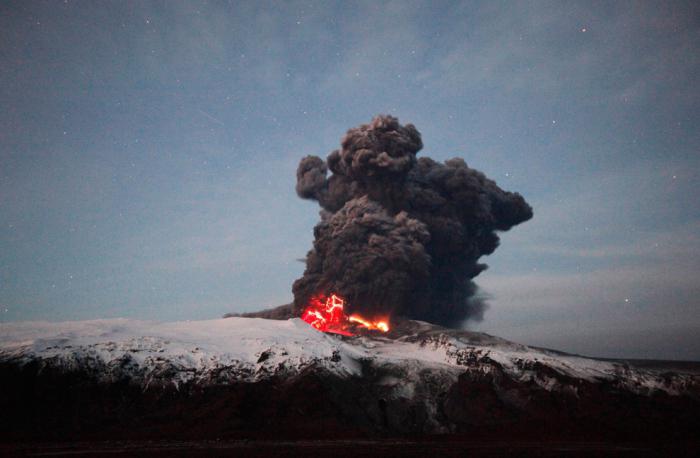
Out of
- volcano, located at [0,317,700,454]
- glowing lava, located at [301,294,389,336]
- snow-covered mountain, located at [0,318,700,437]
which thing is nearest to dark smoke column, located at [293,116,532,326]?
glowing lava, located at [301,294,389,336]

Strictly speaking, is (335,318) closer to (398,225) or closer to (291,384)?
(398,225)

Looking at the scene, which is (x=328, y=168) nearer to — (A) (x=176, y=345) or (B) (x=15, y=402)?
(A) (x=176, y=345)

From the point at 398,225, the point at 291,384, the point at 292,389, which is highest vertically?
the point at 398,225

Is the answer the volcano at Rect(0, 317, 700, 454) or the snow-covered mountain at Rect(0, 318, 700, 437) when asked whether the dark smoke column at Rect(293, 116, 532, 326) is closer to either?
the snow-covered mountain at Rect(0, 318, 700, 437)

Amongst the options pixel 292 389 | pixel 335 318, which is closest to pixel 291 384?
pixel 292 389

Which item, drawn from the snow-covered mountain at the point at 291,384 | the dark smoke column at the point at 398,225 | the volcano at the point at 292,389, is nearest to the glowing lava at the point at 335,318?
the dark smoke column at the point at 398,225

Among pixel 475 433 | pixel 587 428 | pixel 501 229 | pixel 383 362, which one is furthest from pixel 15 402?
pixel 501 229

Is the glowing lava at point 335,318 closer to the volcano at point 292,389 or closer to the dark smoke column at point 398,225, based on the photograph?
the dark smoke column at point 398,225
